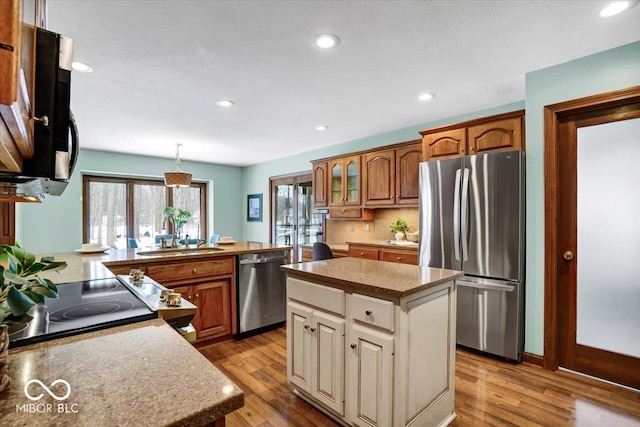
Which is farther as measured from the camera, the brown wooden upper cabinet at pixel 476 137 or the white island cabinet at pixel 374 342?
the brown wooden upper cabinet at pixel 476 137

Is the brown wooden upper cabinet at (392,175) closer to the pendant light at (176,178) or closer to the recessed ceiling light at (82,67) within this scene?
the pendant light at (176,178)

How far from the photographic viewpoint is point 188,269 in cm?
286

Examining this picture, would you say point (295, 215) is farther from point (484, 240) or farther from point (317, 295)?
point (317, 295)

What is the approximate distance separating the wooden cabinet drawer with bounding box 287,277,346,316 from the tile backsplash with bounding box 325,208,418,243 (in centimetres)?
260

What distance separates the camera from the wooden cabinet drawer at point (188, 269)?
268 centimetres

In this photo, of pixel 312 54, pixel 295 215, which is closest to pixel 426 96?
pixel 312 54

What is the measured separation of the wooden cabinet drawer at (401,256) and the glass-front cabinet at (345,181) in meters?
1.02

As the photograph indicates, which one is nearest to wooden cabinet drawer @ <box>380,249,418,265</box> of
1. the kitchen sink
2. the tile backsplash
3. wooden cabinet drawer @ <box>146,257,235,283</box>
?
the tile backsplash

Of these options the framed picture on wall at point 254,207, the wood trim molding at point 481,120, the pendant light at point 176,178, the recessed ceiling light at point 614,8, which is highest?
the recessed ceiling light at point 614,8

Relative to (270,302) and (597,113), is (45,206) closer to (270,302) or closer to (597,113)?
(270,302)

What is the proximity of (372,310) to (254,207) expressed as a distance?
572 cm

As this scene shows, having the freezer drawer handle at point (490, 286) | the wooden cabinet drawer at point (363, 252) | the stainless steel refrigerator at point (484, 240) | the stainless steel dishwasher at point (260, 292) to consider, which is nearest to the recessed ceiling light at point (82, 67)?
the stainless steel dishwasher at point (260, 292)

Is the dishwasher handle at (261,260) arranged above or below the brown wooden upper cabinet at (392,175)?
below

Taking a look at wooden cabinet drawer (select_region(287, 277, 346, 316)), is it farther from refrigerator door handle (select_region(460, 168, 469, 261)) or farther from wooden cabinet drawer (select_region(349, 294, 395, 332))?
refrigerator door handle (select_region(460, 168, 469, 261))
